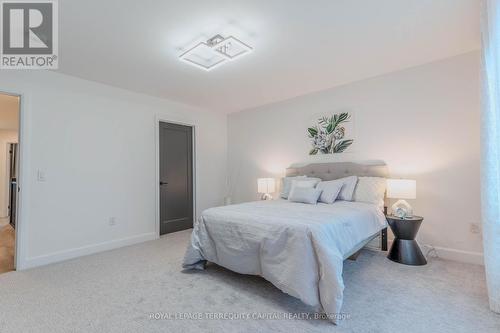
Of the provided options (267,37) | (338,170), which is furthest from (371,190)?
(267,37)

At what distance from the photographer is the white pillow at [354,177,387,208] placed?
3055 millimetres

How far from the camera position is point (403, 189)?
280 centimetres

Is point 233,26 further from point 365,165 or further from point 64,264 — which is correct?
point 64,264

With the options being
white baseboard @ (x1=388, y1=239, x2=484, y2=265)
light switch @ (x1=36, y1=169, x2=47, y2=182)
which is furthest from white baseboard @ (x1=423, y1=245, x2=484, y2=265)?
light switch @ (x1=36, y1=169, x2=47, y2=182)

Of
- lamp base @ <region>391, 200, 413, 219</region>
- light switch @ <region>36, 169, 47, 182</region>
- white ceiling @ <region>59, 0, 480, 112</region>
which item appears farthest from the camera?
light switch @ <region>36, 169, 47, 182</region>

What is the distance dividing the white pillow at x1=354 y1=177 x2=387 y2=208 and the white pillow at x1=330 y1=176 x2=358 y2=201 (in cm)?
6

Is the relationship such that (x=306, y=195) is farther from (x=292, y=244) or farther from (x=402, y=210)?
(x=292, y=244)

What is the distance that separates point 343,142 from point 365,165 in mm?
487

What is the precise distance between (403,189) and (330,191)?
0.84 meters

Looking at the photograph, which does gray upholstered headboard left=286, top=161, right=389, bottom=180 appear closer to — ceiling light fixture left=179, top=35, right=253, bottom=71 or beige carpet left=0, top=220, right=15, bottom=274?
ceiling light fixture left=179, top=35, right=253, bottom=71

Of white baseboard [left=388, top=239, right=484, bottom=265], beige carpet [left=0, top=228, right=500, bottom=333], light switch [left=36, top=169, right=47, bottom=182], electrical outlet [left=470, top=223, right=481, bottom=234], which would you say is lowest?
beige carpet [left=0, top=228, right=500, bottom=333]

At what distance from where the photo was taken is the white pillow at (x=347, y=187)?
3.24 m

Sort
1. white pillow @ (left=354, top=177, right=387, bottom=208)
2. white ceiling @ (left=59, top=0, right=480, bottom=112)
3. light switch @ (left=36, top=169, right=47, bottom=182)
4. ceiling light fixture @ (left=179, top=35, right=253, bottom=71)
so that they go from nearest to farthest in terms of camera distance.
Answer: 1. white ceiling @ (left=59, top=0, right=480, bottom=112)
2. ceiling light fixture @ (left=179, top=35, right=253, bottom=71)
3. light switch @ (left=36, top=169, right=47, bottom=182)
4. white pillow @ (left=354, top=177, right=387, bottom=208)

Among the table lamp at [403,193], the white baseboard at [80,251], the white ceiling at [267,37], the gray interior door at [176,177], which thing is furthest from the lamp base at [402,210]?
the white baseboard at [80,251]
